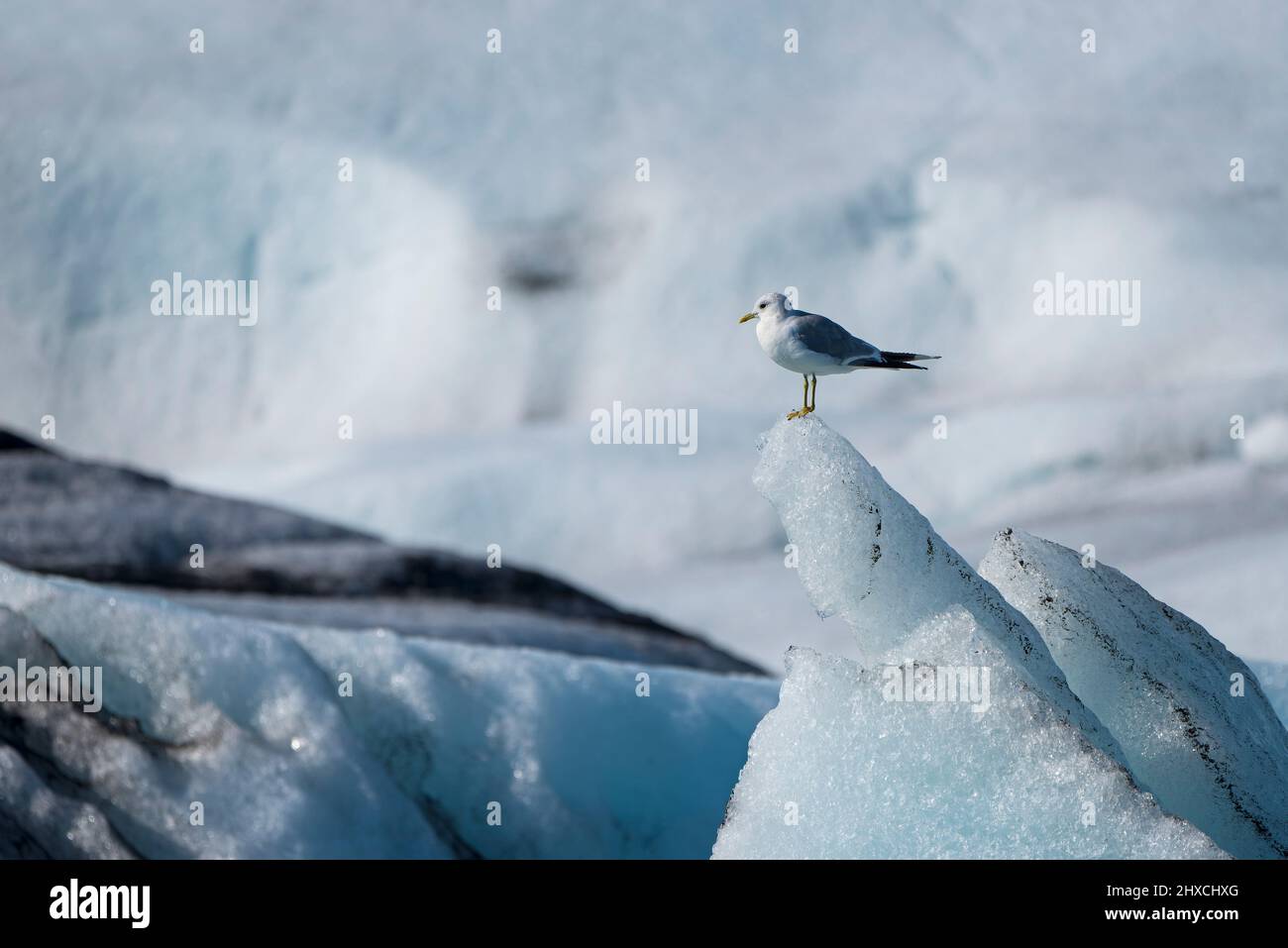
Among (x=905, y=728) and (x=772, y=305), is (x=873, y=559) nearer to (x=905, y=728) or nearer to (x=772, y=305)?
(x=905, y=728)

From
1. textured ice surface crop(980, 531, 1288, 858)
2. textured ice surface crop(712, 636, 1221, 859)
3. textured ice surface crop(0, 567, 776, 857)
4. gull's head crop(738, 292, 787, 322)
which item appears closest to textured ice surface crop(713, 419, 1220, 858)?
textured ice surface crop(712, 636, 1221, 859)

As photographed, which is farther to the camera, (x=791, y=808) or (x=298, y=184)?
(x=298, y=184)

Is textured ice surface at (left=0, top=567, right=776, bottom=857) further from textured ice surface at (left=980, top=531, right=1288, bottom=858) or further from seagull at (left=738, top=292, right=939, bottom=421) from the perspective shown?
seagull at (left=738, top=292, right=939, bottom=421)

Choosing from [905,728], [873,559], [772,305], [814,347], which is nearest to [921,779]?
[905,728]

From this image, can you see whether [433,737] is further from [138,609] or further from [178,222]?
[178,222]

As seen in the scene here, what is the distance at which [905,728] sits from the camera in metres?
4.85

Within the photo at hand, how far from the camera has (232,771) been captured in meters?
6.23

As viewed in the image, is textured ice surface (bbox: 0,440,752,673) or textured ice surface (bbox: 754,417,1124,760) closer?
textured ice surface (bbox: 754,417,1124,760)

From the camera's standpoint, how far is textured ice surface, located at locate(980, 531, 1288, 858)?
16.7 ft

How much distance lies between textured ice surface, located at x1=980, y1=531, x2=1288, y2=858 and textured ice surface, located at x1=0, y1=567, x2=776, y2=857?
2.14m

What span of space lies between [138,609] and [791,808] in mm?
2961

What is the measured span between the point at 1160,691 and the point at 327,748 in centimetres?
318

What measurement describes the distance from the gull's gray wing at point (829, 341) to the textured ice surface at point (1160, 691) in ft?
2.79
